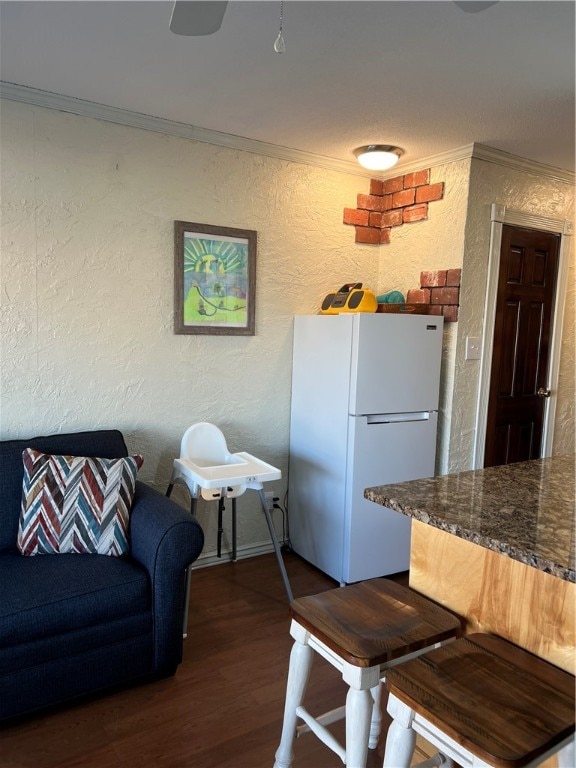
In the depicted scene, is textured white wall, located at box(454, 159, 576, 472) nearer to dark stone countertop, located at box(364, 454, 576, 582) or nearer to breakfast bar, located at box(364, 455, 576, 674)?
dark stone countertop, located at box(364, 454, 576, 582)

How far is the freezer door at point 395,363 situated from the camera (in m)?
2.83

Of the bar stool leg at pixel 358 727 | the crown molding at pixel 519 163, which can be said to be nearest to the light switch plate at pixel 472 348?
the crown molding at pixel 519 163

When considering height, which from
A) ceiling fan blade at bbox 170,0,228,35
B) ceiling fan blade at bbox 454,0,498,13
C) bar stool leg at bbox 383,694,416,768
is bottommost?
bar stool leg at bbox 383,694,416,768

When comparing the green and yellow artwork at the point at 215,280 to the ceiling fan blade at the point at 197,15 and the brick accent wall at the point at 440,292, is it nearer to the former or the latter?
the brick accent wall at the point at 440,292

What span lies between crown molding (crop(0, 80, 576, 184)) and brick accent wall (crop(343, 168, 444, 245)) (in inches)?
2.4

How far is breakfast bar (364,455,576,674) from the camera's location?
1.19 meters

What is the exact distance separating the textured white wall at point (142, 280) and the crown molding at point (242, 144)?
39 millimetres

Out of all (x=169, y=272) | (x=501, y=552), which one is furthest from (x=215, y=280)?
(x=501, y=552)

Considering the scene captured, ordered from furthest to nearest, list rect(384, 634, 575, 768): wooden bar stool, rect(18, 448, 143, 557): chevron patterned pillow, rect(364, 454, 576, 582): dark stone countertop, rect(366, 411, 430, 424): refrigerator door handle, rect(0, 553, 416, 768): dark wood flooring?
rect(366, 411, 430, 424): refrigerator door handle < rect(18, 448, 143, 557): chevron patterned pillow < rect(0, 553, 416, 768): dark wood flooring < rect(364, 454, 576, 582): dark stone countertop < rect(384, 634, 575, 768): wooden bar stool

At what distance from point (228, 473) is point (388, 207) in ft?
6.61

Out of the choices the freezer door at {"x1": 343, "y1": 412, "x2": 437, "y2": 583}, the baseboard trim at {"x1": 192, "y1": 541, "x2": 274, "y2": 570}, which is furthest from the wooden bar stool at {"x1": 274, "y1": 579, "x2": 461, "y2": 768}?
the baseboard trim at {"x1": 192, "y1": 541, "x2": 274, "y2": 570}

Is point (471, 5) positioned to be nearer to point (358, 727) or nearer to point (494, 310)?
point (358, 727)

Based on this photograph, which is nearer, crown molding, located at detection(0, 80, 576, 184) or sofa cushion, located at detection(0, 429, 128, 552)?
sofa cushion, located at detection(0, 429, 128, 552)

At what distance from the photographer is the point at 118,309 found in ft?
9.09
